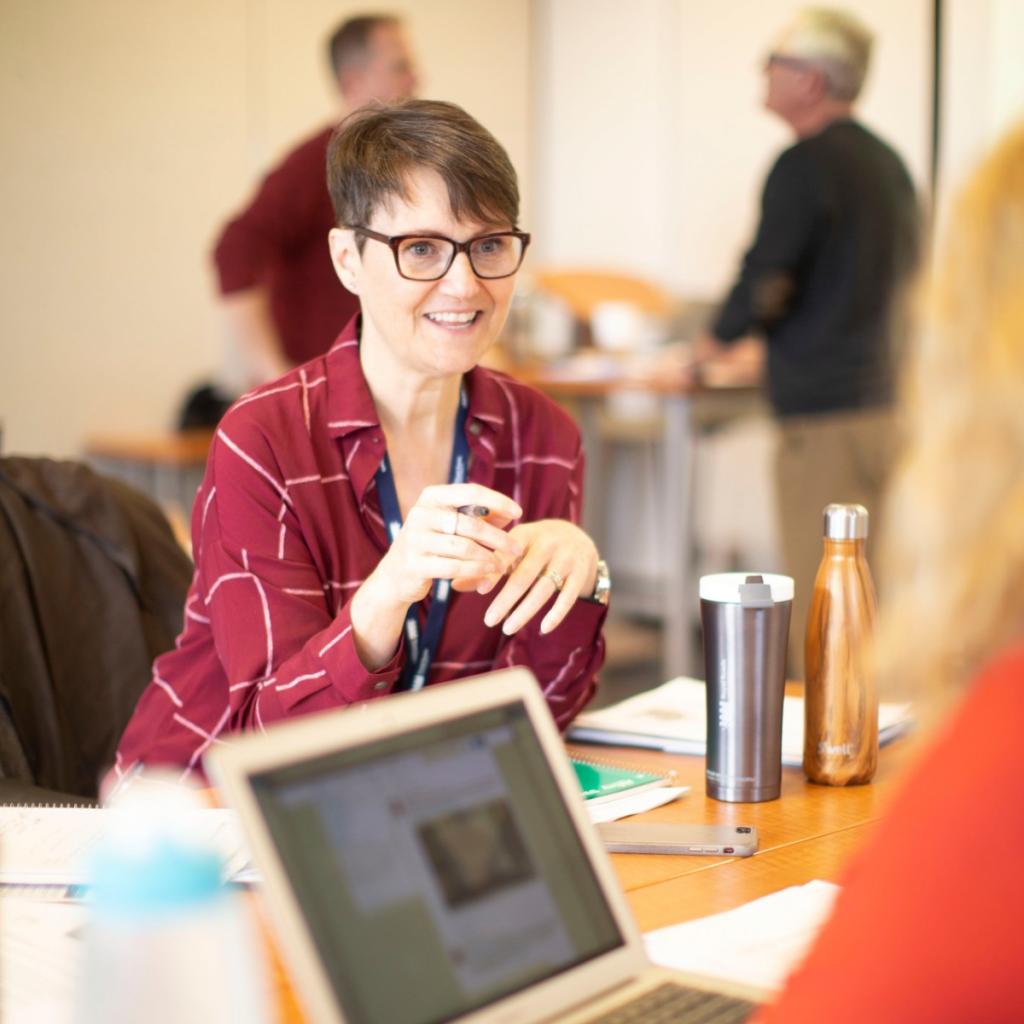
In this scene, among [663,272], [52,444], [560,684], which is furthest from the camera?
[663,272]

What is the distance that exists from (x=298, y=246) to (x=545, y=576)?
1994 mm

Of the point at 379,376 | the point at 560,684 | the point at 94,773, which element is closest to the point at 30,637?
the point at 94,773

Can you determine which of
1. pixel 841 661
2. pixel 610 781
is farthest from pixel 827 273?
pixel 610 781

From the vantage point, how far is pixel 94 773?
5.52ft

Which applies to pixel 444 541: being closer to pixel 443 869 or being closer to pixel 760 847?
pixel 760 847

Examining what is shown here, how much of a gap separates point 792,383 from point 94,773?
7.24ft

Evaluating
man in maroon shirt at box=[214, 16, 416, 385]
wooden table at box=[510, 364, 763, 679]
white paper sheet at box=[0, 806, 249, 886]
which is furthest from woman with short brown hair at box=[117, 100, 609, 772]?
wooden table at box=[510, 364, 763, 679]

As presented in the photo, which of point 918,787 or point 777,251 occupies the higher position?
point 777,251

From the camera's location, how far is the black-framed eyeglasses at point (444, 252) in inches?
Result: 59.7

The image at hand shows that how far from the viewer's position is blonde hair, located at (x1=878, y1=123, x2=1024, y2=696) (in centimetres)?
68

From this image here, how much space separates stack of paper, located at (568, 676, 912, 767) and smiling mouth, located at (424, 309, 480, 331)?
1.50 feet

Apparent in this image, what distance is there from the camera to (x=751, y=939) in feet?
3.10

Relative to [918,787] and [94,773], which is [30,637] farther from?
[918,787]

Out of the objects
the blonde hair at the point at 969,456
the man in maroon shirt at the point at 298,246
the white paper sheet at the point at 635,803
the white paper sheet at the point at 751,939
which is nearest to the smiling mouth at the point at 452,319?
the white paper sheet at the point at 635,803
